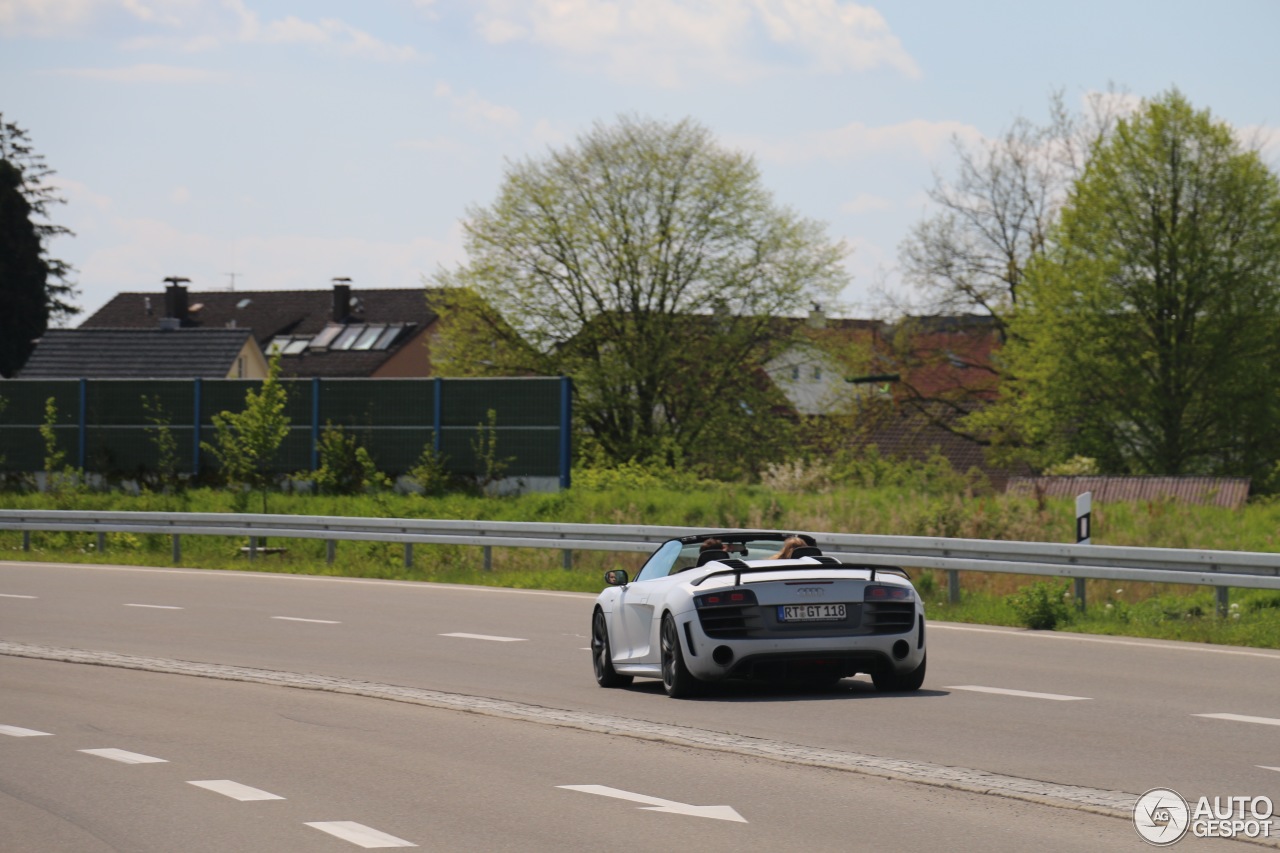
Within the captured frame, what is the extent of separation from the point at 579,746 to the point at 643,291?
42.2 meters

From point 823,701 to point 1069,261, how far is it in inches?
1672

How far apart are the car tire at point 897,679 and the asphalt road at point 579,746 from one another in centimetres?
17

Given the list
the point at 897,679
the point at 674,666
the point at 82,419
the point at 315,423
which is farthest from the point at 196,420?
the point at 897,679

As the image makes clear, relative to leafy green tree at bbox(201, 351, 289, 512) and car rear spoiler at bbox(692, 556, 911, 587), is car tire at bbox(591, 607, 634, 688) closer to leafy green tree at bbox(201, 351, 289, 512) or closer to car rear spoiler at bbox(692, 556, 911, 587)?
car rear spoiler at bbox(692, 556, 911, 587)

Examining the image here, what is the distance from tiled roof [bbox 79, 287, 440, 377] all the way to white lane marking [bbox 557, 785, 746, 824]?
267 feet

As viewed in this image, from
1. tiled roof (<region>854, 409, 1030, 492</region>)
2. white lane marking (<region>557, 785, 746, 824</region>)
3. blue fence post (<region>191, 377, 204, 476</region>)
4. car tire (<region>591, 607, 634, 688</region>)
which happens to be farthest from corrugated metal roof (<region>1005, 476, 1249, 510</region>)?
white lane marking (<region>557, 785, 746, 824</region>)

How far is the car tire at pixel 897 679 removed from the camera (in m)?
12.5

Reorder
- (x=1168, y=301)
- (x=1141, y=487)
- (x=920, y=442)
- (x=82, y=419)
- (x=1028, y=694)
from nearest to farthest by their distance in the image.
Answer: (x=1028, y=694)
(x=1141, y=487)
(x=82, y=419)
(x=1168, y=301)
(x=920, y=442)

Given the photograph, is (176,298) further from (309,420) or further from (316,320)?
(309,420)

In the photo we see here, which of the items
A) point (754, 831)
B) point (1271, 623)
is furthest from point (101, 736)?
point (1271, 623)

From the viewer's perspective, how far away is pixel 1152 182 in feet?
167

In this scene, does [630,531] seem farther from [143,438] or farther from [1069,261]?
[1069,261]

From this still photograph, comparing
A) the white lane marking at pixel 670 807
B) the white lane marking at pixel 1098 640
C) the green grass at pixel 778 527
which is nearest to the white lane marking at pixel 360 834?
the white lane marking at pixel 670 807

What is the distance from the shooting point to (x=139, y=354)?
222 ft
